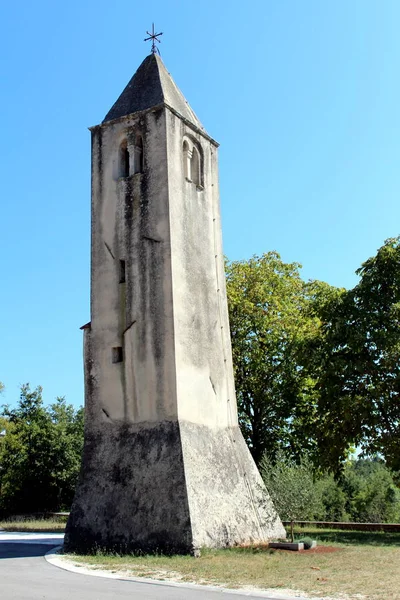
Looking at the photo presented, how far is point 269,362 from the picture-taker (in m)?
30.6

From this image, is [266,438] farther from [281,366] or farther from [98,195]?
[98,195]

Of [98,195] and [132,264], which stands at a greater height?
[98,195]

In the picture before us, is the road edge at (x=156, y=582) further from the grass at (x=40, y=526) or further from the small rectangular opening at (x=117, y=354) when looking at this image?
the grass at (x=40, y=526)

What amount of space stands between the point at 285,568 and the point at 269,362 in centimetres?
1727

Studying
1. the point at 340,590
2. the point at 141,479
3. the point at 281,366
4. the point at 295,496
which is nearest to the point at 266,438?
the point at 281,366

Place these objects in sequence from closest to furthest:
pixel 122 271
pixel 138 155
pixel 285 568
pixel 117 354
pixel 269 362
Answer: pixel 285 568
pixel 117 354
pixel 122 271
pixel 138 155
pixel 269 362

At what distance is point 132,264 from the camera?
19.7m

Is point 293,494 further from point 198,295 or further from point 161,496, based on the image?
point 198,295

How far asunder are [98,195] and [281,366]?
13439 millimetres

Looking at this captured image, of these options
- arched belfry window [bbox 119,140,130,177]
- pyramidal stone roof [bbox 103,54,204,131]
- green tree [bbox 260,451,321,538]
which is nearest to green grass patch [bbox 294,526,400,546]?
green tree [bbox 260,451,321,538]

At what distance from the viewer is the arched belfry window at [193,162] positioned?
845 inches

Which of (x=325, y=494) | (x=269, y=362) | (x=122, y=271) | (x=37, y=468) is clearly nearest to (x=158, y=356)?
(x=122, y=271)

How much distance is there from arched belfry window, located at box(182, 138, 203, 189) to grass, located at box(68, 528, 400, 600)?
11.9m

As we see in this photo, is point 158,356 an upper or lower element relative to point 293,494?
upper
